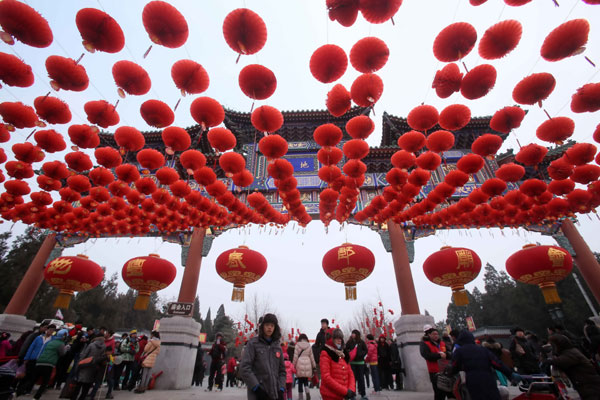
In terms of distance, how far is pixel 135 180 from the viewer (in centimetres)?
568

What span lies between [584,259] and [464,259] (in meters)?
5.73

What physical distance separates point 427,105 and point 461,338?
3.35 m

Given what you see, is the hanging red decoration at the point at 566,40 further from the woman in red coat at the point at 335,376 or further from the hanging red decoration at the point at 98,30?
the hanging red decoration at the point at 98,30

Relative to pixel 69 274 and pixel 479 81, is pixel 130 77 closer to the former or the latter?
pixel 479 81

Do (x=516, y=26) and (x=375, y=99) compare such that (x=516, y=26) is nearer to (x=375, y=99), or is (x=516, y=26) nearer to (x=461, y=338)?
(x=375, y=99)

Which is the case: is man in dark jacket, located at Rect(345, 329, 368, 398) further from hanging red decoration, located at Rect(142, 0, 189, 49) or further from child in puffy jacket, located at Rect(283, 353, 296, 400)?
hanging red decoration, located at Rect(142, 0, 189, 49)

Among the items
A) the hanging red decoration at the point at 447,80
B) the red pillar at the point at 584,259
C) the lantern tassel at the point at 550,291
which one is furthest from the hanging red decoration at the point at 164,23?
the red pillar at the point at 584,259

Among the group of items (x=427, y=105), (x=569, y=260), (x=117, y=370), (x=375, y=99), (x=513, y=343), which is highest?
(x=427, y=105)

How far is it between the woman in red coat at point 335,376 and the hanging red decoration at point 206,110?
3599mm

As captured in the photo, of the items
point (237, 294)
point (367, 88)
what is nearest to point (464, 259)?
point (367, 88)

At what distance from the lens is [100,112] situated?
13.8ft

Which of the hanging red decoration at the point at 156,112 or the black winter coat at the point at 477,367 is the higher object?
the hanging red decoration at the point at 156,112

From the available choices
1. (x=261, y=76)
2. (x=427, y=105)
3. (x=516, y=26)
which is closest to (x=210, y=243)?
(x=261, y=76)

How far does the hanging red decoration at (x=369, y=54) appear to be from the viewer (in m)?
3.25
